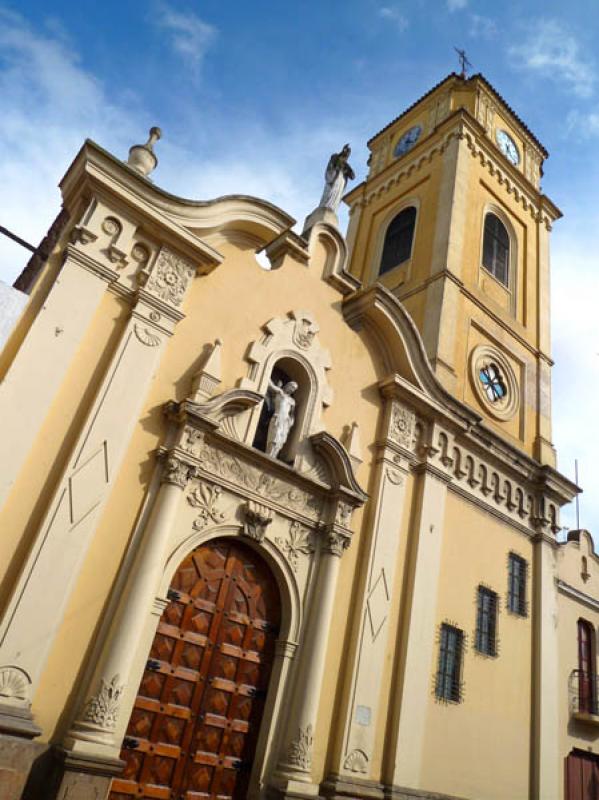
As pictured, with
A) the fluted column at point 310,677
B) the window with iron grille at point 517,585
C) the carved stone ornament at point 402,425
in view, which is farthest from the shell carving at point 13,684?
the window with iron grille at point 517,585

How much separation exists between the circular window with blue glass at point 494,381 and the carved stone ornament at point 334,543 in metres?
5.65

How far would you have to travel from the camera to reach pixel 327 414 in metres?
10.4

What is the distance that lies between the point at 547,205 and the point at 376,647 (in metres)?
14.5

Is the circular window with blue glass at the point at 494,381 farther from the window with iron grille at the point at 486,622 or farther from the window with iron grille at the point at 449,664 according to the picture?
the window with iron grille at the point at 449,664

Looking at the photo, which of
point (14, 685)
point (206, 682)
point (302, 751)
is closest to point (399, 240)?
point (206, 682)

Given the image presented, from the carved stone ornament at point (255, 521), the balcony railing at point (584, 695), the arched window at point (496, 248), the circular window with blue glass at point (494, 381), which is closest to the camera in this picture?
the carved stone ornament at point (255, 521)

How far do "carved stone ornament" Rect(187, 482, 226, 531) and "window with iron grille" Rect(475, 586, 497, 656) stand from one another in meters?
5.43

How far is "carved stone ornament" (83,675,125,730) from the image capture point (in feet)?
21.6

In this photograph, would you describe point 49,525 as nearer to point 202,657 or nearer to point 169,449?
point 169,449

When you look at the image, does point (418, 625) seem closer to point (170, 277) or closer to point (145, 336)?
point (145, 336)

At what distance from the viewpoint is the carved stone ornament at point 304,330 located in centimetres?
1037

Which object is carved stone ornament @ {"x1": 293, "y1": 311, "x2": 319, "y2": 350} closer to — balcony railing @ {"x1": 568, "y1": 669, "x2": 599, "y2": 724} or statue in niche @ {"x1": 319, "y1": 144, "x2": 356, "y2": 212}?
statue in niche @ {"x1": 319, "y1": 144, "x2": 356, "y2": 212}

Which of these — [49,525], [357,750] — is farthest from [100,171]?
[357,750]

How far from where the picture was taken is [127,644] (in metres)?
6.98
